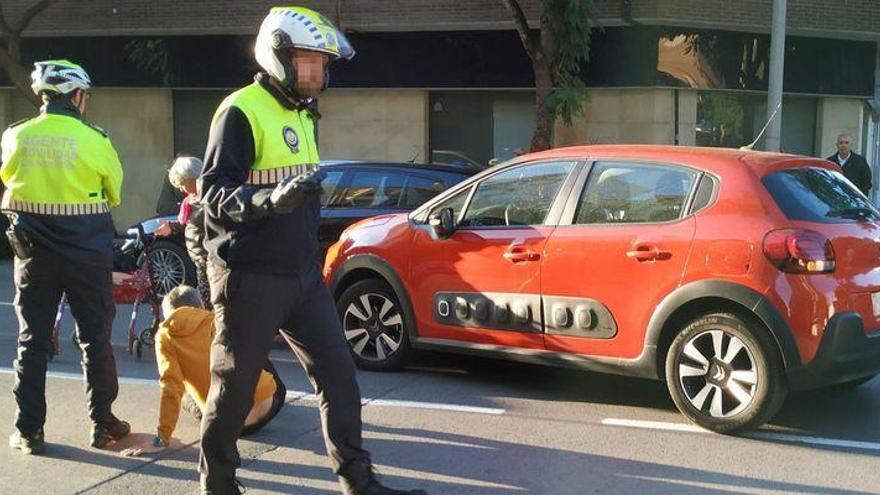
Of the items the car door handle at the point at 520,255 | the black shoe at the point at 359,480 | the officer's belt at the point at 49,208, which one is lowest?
the black shoe at the point at 359,480

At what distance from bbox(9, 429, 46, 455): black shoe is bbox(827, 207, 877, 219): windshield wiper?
4.58 meters

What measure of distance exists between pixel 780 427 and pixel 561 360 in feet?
4.44

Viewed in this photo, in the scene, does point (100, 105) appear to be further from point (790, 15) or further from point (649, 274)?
point (649, 274)

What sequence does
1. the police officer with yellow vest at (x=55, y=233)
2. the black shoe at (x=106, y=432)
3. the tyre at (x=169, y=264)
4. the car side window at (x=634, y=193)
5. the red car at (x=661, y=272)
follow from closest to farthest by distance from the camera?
the police officer with yellow vest at (x=55, y=233) < the black shoe at (x=106, y=432) < the red car at (x=661, y=272) < the car side window at (x=634, y=193) < the tyre at (x=169, y=264)

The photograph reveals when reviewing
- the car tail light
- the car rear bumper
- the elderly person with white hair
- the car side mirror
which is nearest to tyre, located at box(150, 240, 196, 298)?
the elderly person with white hair

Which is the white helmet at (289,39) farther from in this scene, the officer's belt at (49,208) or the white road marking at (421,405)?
the white road marking at (421,405)

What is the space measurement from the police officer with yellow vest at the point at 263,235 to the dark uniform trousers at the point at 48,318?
1.40 metres

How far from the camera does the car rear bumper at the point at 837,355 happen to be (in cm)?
511

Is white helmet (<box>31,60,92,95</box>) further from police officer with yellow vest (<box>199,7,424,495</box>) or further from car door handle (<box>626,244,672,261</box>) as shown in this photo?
car door handle (<box>626,244,672,261</box>)

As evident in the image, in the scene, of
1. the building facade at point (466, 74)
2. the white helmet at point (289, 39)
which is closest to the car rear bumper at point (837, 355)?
the white helmet at point (289, 39)

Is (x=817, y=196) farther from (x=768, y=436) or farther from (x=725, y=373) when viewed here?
(x=768, y=436)

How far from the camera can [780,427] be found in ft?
18.2

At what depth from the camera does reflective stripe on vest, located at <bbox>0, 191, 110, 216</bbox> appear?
4.83 metres

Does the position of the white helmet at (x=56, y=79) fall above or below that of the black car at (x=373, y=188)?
above
